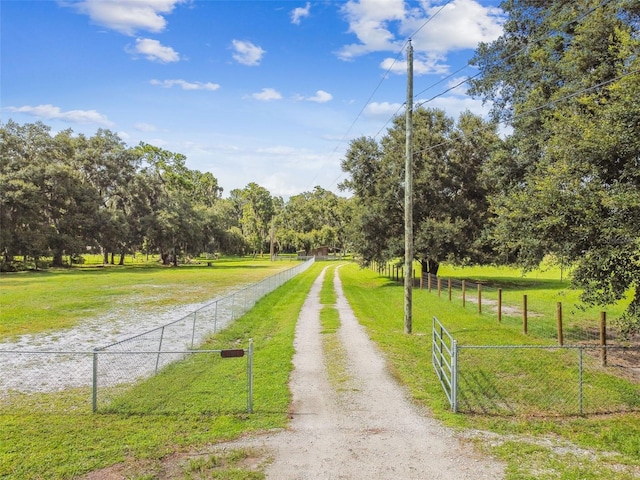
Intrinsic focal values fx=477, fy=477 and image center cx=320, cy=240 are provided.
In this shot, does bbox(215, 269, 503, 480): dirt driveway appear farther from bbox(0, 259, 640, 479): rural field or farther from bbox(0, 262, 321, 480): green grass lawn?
bbox(0, 262, 321, 480): green grass lawn

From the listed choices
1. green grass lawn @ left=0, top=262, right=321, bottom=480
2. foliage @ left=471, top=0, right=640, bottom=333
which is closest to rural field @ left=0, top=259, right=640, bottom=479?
green grass lawn @ left=0, top=262, right=321, bottom=480

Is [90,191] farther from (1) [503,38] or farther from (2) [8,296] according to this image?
(1) [503,38]

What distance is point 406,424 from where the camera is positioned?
27.1 feet

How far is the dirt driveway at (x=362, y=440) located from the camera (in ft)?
21.5

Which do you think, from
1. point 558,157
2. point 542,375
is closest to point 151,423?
point 542,375

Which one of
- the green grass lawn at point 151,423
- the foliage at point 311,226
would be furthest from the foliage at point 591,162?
the foliage at point 311,226

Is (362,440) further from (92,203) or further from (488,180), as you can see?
(92,203)

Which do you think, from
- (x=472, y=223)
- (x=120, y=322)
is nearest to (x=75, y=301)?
(x=120, y=322)

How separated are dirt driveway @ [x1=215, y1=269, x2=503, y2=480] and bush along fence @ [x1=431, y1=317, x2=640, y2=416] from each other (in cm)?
128

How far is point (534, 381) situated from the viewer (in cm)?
1080

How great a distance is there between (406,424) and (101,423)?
17.6ft

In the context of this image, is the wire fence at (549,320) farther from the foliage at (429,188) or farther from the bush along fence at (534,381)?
the foliage at (429,188)

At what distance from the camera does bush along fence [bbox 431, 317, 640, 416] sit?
908 cm

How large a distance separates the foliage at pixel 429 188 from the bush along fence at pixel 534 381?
792 inches
